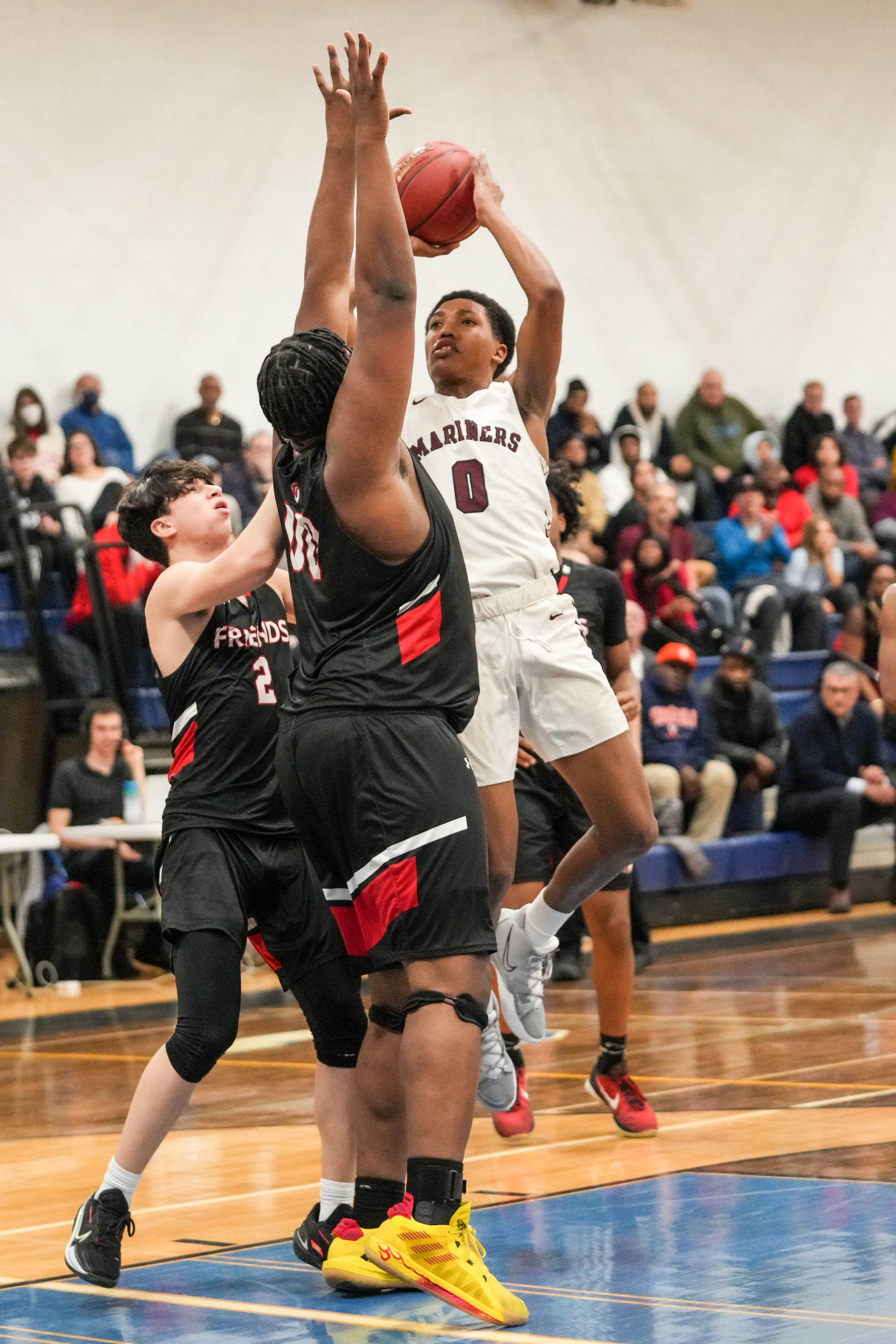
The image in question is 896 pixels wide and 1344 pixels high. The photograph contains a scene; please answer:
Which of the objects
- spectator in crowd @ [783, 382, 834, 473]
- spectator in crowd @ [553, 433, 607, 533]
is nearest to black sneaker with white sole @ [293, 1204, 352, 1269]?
spectator in crowd @ [553, 433, 607, 533]

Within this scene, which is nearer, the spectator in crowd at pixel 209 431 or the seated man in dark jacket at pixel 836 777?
the seated man in dark jacket at pixel 836 777

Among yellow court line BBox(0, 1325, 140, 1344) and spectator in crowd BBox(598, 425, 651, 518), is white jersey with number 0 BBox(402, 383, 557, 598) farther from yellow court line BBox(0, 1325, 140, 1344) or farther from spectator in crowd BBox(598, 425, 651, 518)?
spectator in crowd BBox(598, 425, 651, 518)

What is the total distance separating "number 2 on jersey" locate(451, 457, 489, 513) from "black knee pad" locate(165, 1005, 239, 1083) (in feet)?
4.55

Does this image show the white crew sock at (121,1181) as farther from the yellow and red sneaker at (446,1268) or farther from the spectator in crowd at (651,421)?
the spectator in crowd at (651,421)

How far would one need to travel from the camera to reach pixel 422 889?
3.61 metres

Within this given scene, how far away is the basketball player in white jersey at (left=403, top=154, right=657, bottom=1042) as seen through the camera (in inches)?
183

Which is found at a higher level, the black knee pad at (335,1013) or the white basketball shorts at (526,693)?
the white basketball shorts at (526,693)

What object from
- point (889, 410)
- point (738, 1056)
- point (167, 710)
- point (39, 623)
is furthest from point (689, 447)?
point (167, 710)

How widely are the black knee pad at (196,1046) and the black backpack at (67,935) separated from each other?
5748 mm

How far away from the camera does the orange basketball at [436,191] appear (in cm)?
459

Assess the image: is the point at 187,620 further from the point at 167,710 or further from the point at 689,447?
the point at 689,447

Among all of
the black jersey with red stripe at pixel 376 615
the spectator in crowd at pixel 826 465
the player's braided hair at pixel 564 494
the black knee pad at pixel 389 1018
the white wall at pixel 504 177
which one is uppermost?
the white wall at pixel 504 177

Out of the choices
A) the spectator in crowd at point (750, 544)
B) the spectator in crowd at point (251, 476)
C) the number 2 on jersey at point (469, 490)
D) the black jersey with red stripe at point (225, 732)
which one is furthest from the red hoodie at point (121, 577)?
the black jersey with red stripe at point (225, 732)

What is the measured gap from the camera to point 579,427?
15445 millimetres
